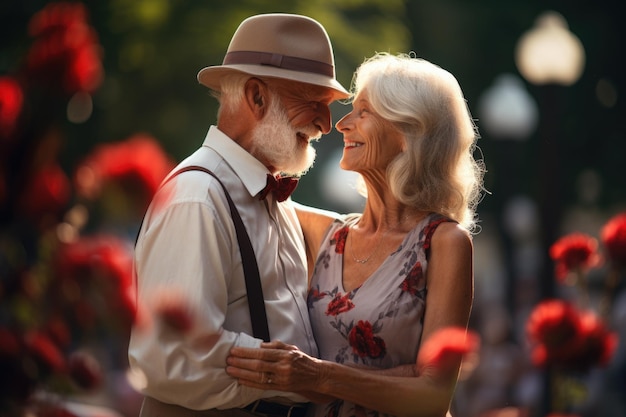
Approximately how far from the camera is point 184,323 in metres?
1.43

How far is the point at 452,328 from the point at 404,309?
206 millimetres

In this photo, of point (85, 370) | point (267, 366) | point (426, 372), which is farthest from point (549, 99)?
point (85, 370)

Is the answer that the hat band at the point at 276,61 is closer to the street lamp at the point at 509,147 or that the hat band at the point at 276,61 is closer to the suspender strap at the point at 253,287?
the suspender strap at the point at 253,287

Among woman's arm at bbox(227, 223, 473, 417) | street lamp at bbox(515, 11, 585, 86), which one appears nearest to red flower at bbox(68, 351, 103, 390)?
woman's arm at bbox(227, 223, 473, 417)

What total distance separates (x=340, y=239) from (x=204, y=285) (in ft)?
3.63

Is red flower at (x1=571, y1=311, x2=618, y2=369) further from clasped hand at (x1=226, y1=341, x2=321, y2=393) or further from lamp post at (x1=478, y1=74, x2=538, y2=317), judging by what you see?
lamp post at (x1=478, y1=74, x2=538, y2=317)

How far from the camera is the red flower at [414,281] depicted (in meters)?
3.65

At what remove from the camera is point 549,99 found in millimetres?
10414

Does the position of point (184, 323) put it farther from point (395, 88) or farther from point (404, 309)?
point (395, 88)

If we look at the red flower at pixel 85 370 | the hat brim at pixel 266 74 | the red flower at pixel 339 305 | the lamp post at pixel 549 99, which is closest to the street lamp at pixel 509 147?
the lamp post at pixel 549 99

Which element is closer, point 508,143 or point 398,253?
point 398,253

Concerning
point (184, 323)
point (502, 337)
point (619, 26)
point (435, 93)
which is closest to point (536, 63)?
point (502, 337)

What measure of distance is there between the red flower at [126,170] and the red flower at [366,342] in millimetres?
2411

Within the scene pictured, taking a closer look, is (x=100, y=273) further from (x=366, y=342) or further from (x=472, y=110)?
(x=472, y=110)
